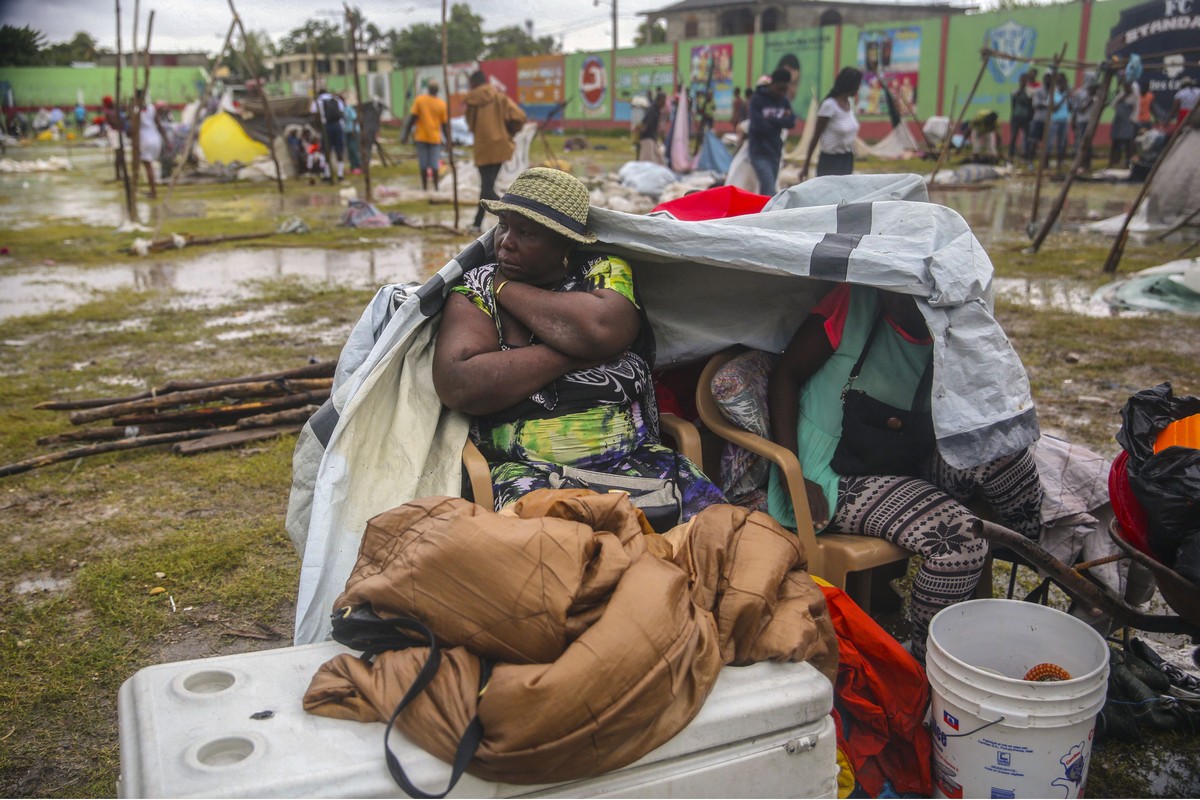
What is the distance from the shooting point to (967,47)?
24125mm

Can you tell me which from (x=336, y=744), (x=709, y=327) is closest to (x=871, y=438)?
(x=709, y=327)

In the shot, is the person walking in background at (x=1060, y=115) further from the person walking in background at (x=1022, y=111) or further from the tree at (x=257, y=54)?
the tree at (x=257, y=54)

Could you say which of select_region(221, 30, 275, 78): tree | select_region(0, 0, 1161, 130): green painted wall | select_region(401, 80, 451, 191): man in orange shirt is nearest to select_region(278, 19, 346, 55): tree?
select_region(221, 30, 275, 78): tree

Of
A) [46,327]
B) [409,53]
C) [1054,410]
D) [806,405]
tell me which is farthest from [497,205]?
[409,53]

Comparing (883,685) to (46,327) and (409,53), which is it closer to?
(46,327)

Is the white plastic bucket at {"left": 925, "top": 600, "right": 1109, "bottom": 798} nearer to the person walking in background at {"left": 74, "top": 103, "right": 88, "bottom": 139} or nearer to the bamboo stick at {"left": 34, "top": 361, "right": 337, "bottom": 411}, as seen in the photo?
the bamboo stick at {"left": 34, "top": 361, "right": 337, "bottom": 411}

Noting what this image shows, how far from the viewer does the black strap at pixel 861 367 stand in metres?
2.71

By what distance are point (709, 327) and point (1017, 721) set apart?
4.80 ft

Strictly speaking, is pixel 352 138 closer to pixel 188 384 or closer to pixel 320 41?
pixel 188 384

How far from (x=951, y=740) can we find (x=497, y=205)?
5.78ft

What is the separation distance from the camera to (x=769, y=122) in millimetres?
10328

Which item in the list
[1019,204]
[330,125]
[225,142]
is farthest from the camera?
[225,142]

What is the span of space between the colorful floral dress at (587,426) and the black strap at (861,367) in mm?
517

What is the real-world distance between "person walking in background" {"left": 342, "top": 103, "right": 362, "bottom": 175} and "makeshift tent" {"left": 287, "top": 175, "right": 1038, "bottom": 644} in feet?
56.9
